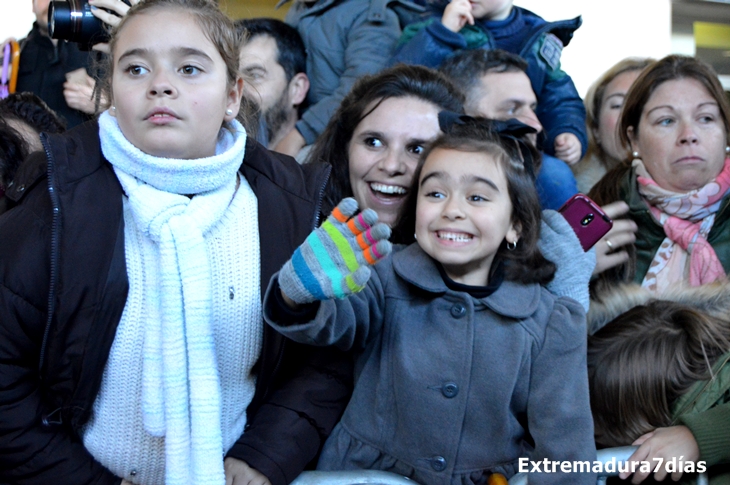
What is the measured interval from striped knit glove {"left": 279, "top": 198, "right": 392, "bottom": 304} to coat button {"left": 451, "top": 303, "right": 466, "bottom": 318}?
0.37m

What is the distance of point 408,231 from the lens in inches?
76.9

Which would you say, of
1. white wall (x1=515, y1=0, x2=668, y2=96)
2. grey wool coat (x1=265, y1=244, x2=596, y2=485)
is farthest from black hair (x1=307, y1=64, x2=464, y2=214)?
white wall (x1=515, y1=0, x2=668, y2=96)

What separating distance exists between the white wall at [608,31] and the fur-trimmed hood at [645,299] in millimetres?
2853

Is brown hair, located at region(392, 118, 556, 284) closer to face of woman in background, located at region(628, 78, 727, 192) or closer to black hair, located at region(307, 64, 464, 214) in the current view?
black hair, located at region(307, 64, 464, 214)

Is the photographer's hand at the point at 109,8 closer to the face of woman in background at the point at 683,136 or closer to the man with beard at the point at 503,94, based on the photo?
the man with beard at the point at 503,94

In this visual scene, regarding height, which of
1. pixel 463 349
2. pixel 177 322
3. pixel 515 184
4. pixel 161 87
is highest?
pixel 161 87

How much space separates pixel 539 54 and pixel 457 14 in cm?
36

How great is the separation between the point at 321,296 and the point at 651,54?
13.3 ft

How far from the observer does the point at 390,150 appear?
2.16m

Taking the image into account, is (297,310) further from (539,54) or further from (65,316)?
(539,54)

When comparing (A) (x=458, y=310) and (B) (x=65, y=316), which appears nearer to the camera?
(B) (x=65, y=316)

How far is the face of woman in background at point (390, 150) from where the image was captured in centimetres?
215

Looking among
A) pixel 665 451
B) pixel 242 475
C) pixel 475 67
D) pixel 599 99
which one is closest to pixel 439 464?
pixel 242 475

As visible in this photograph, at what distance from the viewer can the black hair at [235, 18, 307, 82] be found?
3.00 meters
